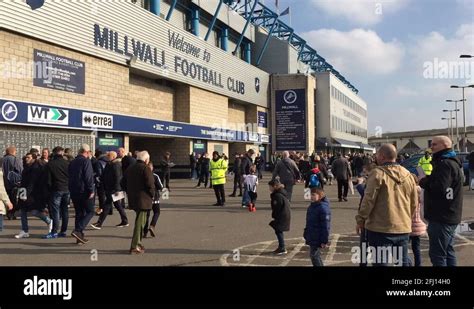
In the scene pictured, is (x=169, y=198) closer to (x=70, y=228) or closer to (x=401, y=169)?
(x=70, y=228)

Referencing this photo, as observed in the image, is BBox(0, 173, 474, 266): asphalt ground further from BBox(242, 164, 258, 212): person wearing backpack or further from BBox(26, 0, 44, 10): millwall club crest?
BBox(26, 0, 44, 10): millwall club crest

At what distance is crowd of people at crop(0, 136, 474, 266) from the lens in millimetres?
4258

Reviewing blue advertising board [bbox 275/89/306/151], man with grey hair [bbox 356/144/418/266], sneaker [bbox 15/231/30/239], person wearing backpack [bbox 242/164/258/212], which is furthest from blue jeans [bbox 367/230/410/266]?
blue advertising board [bbox 275/89/306/151]

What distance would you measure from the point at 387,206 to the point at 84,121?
15.1 m

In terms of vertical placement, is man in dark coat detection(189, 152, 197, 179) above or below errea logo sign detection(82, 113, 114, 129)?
below

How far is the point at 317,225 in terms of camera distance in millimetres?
5395

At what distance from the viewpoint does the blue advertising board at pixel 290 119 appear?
140 ft

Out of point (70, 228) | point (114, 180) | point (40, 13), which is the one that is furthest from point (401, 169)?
point (40, 13)

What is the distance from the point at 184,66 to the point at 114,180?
1787cm

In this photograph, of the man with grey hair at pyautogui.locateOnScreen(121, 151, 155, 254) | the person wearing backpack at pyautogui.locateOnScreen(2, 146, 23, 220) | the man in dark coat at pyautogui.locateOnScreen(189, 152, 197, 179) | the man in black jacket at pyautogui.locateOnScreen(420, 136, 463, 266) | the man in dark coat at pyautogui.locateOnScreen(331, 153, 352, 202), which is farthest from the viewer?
the man in dark coat at pyautogui.locateOnScreen(189, 152, 197, 179)
